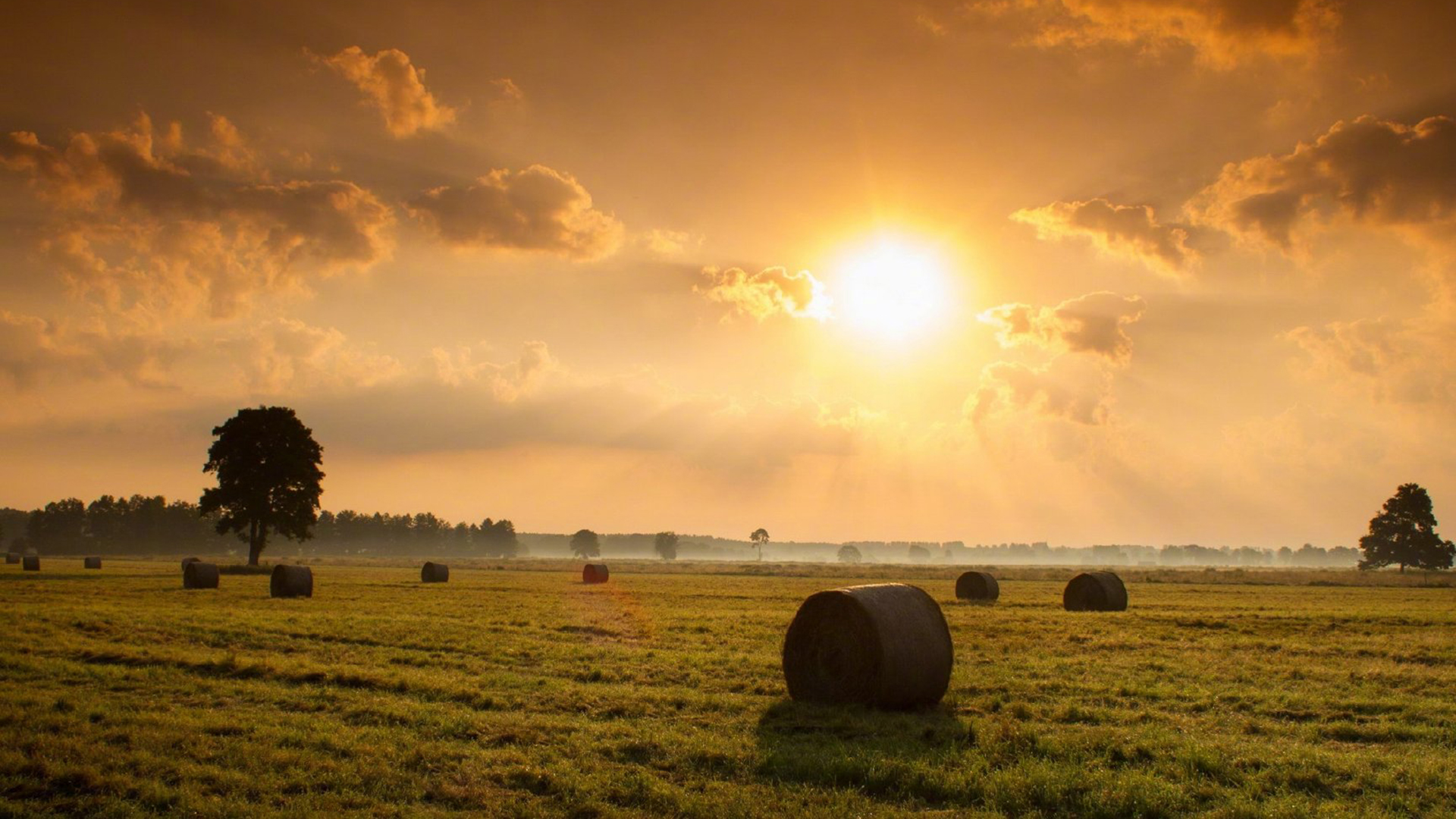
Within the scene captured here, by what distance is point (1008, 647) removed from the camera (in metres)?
20.6

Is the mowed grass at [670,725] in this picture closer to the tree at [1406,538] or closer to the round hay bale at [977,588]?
the round hay bale at [977,588]

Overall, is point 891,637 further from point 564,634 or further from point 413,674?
point 564,634

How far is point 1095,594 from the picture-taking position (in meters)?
33.8

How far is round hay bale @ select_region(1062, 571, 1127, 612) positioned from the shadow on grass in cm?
2296

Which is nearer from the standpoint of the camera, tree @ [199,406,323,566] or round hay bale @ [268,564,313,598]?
round hay bale @ [268,564,313,598]

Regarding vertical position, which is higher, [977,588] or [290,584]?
[290,584]

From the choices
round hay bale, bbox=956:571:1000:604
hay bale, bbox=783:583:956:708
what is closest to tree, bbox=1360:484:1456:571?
round hay bale, bbox=956:571:1000:604

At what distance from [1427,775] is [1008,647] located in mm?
11346

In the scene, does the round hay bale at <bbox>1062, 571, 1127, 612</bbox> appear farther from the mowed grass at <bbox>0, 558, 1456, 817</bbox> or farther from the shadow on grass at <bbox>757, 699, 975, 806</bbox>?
the shadow on grass at <bbox>757, 699, 975, 806</bbox>

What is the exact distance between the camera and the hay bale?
1373 centimetres

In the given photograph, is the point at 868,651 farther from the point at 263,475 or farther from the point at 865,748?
the point at 263,475

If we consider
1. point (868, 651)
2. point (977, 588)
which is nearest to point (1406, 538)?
point (977, 588)

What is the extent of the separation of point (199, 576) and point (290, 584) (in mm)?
8194

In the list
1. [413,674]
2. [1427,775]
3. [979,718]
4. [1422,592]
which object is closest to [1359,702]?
[1427,775]
